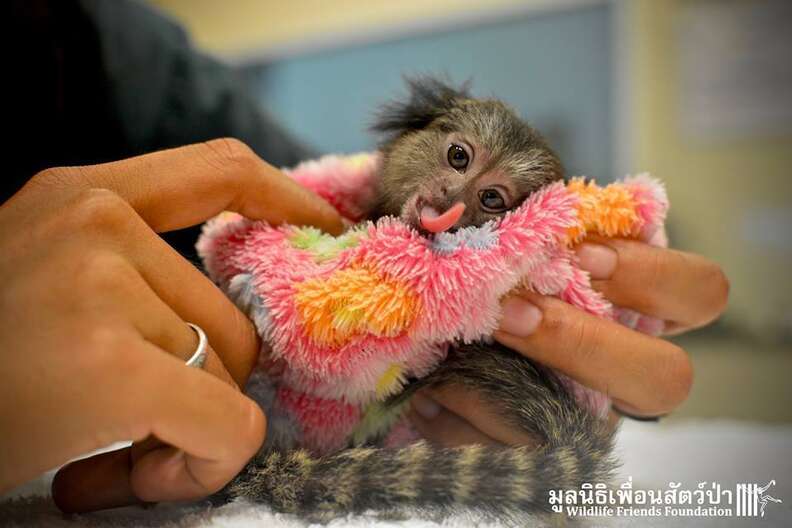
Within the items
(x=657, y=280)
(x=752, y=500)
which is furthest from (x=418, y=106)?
(x=752, y=500)

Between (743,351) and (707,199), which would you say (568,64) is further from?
Result: (743,351)

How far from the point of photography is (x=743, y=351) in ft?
9.69

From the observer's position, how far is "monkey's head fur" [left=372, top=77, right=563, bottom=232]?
3.88ft

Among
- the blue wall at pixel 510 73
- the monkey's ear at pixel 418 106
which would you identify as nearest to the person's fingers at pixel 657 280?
the monkey's ear at pixel 418 106

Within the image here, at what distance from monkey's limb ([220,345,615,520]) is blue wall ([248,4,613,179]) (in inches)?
85.7

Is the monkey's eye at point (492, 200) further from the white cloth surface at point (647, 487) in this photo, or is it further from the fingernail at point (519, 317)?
the white cloth surface at point (647, 487)

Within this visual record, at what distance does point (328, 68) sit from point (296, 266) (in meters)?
3.63

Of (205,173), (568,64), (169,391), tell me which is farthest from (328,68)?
(169,391)

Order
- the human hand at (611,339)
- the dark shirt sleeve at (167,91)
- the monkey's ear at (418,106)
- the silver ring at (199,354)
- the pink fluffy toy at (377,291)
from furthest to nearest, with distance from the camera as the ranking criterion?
the dark shirt sleeve at (167,91) < the monkey's ear at (418,106) < the human hand at (611,339) < the pink fluffy toy at (377,291) < the silver ring at (199,354)

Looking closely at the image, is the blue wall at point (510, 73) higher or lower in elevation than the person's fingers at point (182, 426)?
higher

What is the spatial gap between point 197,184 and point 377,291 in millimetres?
285

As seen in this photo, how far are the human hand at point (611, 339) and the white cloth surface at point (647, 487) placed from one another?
0.10 metres

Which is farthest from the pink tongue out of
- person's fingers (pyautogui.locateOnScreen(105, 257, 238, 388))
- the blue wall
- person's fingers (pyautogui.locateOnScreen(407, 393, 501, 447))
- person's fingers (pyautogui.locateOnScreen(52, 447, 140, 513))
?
the blue wall

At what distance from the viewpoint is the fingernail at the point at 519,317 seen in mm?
995
